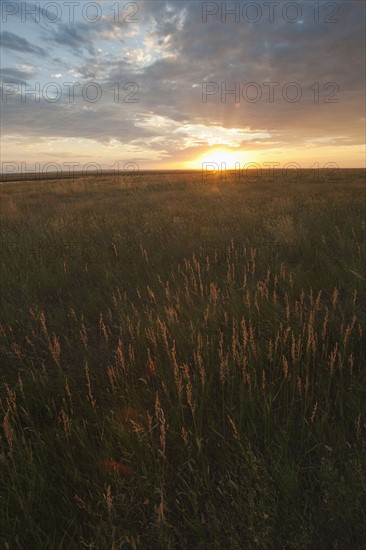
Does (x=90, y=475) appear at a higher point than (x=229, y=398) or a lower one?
lower

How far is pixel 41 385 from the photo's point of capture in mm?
2279

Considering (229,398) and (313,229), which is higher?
(313,229)

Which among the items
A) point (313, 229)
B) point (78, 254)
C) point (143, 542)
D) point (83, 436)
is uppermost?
point (313, 229)

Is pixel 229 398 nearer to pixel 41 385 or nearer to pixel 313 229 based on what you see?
pixel 41 385

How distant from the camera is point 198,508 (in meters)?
1.47

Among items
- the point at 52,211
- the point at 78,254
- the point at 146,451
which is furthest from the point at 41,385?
the point at 52,211

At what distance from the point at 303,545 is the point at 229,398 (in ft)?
2.69

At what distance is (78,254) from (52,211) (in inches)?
305

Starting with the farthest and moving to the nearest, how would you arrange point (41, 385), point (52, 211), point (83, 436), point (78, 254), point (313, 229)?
point (52, 211) → point (313, 229) → point (78, 254) → point (41, 385) → point (83, 436)

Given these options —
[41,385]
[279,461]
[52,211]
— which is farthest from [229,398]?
[52,211]

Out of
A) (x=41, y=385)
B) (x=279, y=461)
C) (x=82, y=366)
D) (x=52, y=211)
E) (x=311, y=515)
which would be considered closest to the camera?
(x=311, y=515)

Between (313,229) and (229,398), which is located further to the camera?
(313,229)

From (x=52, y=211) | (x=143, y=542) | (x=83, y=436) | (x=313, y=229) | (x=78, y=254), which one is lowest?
(x=143, y=542)

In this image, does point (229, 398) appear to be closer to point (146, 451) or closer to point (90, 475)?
point (146, 451)
